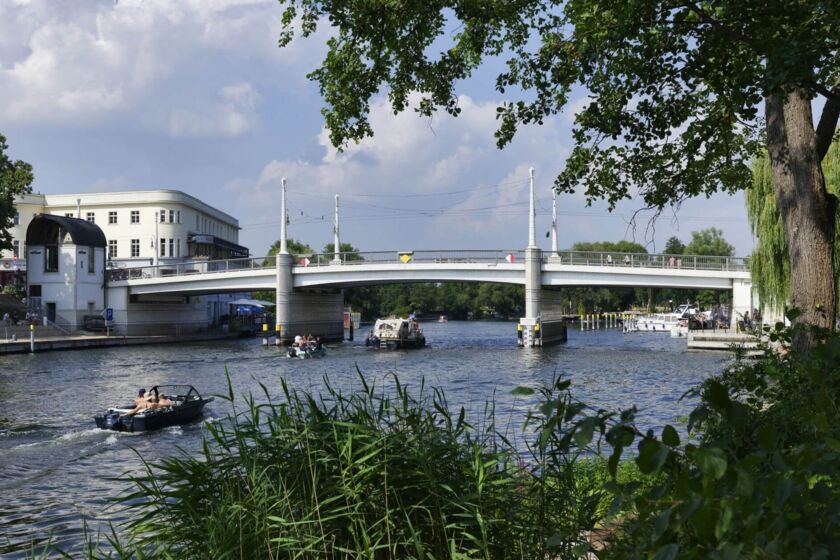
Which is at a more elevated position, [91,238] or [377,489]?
[91,238]

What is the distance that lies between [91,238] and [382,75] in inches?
2280

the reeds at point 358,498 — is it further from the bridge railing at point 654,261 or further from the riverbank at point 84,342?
the riverbank at point 84,342

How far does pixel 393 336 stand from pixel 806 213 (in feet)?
161

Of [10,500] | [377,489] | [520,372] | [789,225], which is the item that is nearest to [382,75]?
[789,225]

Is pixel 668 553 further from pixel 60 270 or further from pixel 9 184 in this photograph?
pixel 60 270

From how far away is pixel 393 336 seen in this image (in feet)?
187

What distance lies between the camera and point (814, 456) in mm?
2730

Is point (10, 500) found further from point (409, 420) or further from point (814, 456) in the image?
point (814, 456)

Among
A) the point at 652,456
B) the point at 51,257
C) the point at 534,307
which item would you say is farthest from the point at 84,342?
the point at 652,456

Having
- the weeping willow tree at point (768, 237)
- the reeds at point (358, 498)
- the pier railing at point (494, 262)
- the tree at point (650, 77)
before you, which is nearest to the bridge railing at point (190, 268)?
the pier railing at point (494, 262)

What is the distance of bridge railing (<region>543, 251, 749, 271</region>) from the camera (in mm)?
50688

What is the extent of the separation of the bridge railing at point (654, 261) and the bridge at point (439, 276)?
6 centimetres

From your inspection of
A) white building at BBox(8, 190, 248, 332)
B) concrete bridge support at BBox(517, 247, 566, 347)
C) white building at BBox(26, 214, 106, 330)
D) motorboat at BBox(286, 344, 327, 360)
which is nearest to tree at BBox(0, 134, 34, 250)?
white building at BBox(26, 214, 106, 330)

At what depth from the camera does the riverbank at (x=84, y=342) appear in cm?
4741
